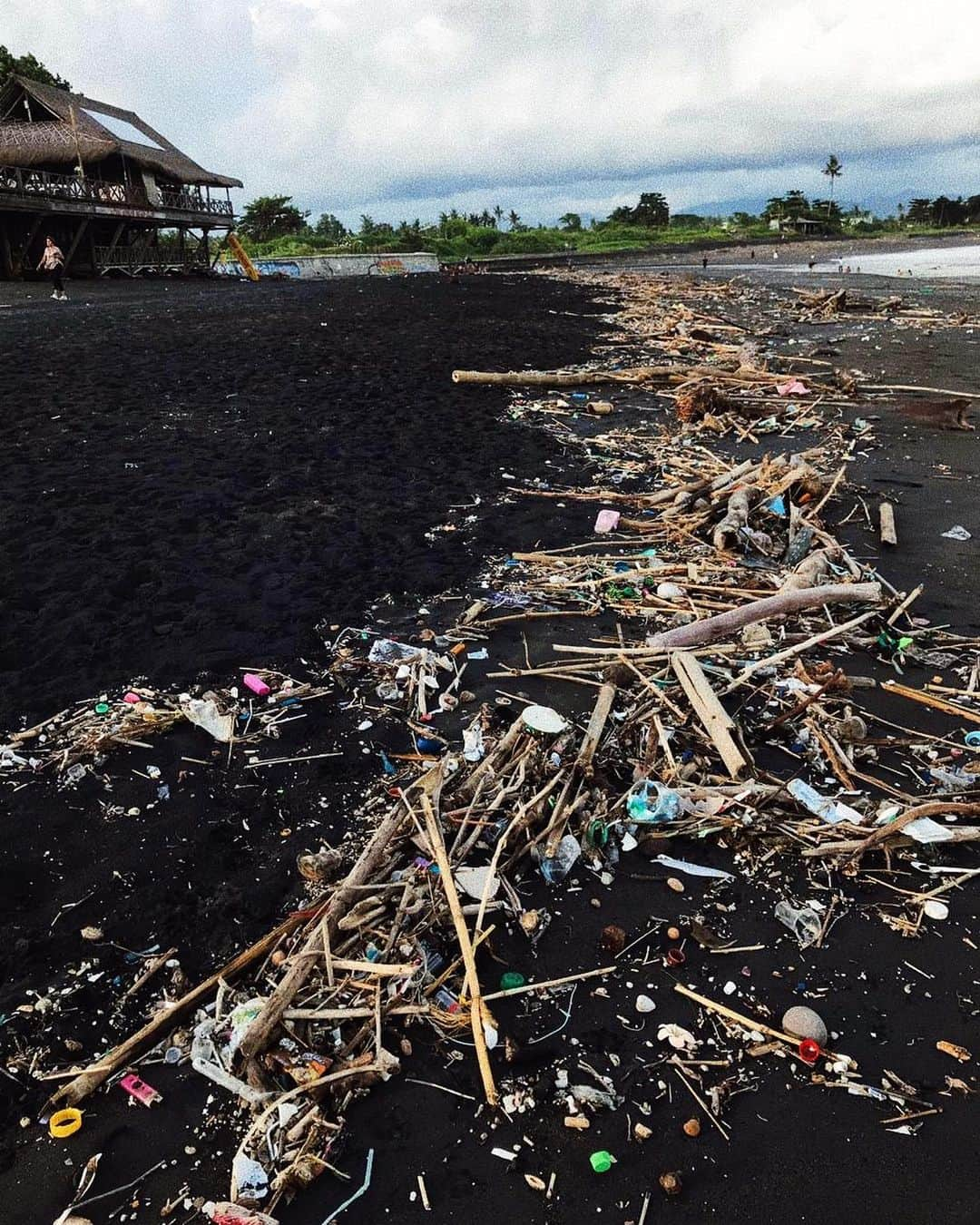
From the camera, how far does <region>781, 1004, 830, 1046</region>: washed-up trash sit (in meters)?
2.89

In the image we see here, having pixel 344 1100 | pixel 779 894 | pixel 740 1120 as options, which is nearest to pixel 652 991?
pixel 740 1120

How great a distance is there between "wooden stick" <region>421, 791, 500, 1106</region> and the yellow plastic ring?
1479mm

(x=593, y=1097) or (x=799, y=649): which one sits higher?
(x=799, y=649)

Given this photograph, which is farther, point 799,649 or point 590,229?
point 590,229

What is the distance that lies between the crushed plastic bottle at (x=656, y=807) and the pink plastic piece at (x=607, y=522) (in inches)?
167

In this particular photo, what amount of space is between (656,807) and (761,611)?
7.38 feet

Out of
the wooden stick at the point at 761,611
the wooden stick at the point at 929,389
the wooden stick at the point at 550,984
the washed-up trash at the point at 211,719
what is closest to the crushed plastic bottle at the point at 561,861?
the wooden stick at the point at 550,984

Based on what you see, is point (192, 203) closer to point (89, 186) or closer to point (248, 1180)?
point (89, 186)

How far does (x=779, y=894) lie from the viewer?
3.55 metres

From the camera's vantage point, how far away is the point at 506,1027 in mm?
2988

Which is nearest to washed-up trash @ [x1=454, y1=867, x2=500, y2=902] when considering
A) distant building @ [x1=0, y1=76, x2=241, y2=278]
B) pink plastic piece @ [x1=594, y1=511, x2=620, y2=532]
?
pink plastic piece @ [x1=594, y1=511, x2=620, y2=532]

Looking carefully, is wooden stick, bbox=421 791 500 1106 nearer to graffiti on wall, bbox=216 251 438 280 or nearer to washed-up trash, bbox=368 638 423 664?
washed-up trash, bbox=368 638 423 664

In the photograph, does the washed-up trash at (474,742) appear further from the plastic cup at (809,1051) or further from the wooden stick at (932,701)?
the wooden stick at (932,701)

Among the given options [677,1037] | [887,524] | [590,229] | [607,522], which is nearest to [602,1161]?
[677,1037]
